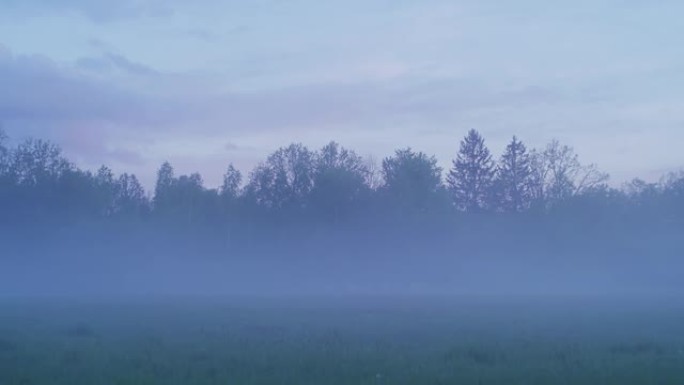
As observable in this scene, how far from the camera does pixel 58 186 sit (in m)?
105

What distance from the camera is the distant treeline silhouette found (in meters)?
105

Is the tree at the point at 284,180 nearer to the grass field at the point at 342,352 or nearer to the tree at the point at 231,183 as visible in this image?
the tree at the point at 231,183

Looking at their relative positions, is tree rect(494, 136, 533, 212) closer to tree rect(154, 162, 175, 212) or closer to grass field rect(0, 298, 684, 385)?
tree rect(154, 162, 175, 212)

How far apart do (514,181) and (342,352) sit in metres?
107

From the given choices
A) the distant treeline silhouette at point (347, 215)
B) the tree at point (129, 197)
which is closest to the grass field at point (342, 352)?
the distant treeline silhouette at point (347, 215)

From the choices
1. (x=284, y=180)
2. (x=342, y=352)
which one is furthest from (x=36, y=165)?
(x=342, y=352)

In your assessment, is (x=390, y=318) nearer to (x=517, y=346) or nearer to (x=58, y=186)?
(x=517, y=346)

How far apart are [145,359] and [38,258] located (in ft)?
290

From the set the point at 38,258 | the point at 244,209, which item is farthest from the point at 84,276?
the point at 244,209

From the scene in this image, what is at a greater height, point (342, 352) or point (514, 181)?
point (514, 181)

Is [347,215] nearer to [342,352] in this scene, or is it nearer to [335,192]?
[335,192]

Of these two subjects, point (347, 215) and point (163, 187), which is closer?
point (347, 215)

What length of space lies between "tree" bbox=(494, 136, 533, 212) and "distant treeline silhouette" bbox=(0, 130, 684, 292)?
0.56 ft

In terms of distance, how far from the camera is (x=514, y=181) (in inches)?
4902
